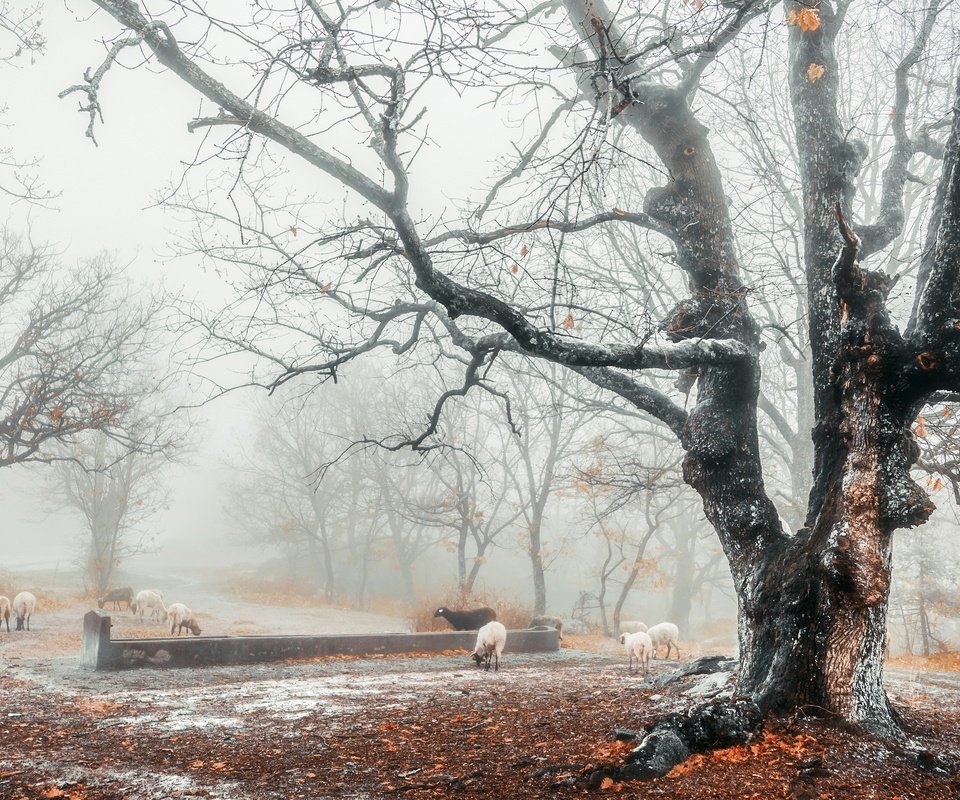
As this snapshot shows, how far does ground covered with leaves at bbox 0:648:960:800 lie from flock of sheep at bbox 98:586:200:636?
25.5 ft

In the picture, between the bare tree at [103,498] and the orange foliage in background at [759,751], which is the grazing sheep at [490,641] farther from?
the bare tree at [103,498]

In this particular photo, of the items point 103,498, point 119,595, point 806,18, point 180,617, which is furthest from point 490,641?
point 103,498

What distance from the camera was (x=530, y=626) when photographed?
1912 centimetres

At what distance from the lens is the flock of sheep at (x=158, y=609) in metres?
17.7

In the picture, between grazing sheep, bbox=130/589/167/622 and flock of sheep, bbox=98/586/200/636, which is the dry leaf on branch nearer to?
flock of sheep, bbox=98/586/200/636

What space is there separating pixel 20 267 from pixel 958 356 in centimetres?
2251

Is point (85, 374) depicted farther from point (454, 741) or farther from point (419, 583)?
point (419, 583)

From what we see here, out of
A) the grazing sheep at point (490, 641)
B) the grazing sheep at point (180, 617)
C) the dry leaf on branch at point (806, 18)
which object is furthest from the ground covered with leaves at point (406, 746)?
the grazing sheep at point (180, 617)

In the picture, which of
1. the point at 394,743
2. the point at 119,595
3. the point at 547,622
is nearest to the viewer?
the point at 394,743

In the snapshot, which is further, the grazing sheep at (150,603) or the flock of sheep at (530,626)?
the grazing sheep at (150,603)

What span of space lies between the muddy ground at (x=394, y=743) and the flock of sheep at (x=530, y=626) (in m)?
1.76

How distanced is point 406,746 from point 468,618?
1240cm

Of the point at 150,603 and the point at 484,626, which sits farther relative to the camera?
the point at 150,603

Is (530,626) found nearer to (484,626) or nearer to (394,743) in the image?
(484,626)
